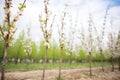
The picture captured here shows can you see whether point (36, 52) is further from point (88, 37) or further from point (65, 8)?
point (65, 8)

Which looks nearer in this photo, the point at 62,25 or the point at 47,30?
the point at 47,30

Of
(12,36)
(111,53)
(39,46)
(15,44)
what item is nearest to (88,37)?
(111,53)

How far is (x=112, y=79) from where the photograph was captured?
73.2 feet

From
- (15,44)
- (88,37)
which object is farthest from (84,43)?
(15,44)

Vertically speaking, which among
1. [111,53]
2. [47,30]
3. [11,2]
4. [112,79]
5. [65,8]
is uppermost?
[65,8]

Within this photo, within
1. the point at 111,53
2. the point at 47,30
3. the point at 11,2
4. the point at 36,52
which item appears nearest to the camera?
the point at 11,2

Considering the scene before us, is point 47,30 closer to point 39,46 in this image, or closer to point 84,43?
point 84,43

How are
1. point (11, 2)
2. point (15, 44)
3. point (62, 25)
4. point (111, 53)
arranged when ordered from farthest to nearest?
1. point (15, 44)
2. point (111, 53)
3. point (62, 25)
4. point (11, 2)

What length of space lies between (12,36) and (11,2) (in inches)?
70.3

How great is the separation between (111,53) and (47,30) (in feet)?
71.9

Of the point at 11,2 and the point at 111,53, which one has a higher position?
the point at 11,2

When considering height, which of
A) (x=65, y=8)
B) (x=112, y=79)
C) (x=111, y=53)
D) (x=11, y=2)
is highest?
(x=65, y=8)

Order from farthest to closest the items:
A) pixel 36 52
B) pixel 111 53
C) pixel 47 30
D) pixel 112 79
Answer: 1. pixel 36 52
2. pixel 111 53
3. pixel 112 79
4. pixel 47 30

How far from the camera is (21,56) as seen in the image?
48531 millimetres
